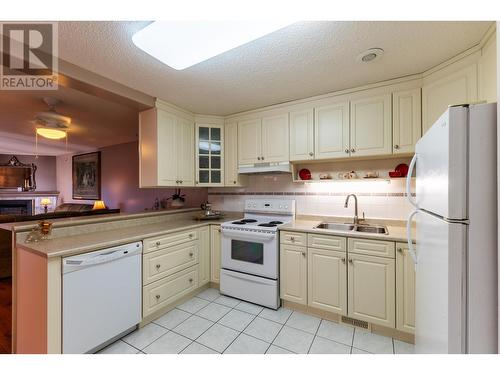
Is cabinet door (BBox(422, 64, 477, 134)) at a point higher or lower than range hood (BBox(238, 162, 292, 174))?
higher

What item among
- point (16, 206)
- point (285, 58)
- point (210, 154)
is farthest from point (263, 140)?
point (16, 206)

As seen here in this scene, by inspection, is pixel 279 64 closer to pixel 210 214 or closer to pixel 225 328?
pixel 210 214

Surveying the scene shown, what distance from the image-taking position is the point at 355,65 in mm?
1813

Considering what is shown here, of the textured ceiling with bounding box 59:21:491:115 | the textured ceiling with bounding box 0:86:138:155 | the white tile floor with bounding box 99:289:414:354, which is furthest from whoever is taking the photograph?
the textured ceiling with bounding box 0:86:138:155

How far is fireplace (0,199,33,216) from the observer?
19.6 feet

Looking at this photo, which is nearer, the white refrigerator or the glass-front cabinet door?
the white refrigerator

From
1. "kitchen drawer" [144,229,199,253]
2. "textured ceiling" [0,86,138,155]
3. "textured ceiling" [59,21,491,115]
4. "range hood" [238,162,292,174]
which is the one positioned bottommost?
"kitchen drawer" [144,229,199,253]

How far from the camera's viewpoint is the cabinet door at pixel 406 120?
1.94 meters

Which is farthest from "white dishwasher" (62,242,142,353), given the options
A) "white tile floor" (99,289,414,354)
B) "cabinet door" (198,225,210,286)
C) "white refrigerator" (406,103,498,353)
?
"white refrigerator" (406,103,498,353)

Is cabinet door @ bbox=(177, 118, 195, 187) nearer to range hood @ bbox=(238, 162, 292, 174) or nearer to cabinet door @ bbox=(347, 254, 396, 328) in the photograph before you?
range hood @ bbox=(238, 162, 292, 174)

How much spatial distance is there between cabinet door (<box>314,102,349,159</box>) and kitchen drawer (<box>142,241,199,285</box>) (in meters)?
1.77

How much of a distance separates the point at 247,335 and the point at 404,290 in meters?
1.35
